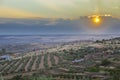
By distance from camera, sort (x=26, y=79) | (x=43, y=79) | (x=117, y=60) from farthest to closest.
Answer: (x=117, y=60)
(x=26, y=79)
(x=43, y=79)

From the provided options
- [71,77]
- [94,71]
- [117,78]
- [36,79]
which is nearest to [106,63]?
[94,71]

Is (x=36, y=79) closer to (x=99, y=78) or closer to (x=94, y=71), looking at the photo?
(x=99, y=78)

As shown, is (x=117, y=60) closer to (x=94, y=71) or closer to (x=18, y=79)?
(x=94, y=71)

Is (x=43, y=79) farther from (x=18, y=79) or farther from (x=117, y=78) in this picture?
(x=117, y=78)

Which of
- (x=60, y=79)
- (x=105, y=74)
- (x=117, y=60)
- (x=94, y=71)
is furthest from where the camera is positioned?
(x=117, y=60)

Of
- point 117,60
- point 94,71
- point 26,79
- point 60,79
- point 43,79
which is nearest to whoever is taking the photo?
point 43,79

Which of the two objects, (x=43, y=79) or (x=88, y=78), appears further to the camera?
(x=88, y=78)

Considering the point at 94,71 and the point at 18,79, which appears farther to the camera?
the point at 94,71

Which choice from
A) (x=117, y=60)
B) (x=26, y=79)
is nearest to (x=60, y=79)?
(x=26, y=79)

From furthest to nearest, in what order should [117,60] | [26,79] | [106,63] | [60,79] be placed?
[117,60], [106,63], [60,79], [26,79]
